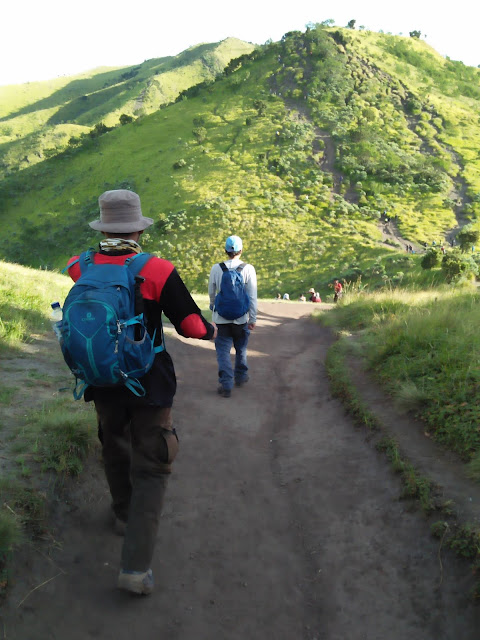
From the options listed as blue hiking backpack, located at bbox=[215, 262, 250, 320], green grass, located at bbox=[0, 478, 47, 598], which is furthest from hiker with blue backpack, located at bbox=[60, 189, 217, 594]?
blue hiking backpack, located at bbox=[215, 262, 250, 320]

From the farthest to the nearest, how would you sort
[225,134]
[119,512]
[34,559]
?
[225,134]
[119,512]
[34,559]

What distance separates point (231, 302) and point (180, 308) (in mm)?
3316

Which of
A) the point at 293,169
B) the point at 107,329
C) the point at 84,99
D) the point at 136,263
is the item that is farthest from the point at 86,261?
the point at 84,99

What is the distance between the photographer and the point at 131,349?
2719 mm

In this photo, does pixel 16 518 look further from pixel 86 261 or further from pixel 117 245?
pixel 117 245

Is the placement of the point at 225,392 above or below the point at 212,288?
below

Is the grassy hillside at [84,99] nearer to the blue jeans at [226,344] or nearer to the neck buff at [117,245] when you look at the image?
the blue jeans at [226,344]

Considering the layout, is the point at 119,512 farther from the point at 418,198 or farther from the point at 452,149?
the point at 452,149

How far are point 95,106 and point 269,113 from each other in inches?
4328

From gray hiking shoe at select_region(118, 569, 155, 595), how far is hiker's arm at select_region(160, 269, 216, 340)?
144 centimetres

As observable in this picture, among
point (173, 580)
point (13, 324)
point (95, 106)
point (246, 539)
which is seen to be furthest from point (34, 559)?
point (95, 106)

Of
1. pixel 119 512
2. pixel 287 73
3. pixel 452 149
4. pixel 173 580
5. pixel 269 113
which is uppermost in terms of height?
pixel 287 73

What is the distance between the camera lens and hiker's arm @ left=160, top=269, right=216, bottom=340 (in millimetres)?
2918

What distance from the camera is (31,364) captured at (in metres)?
5.88
